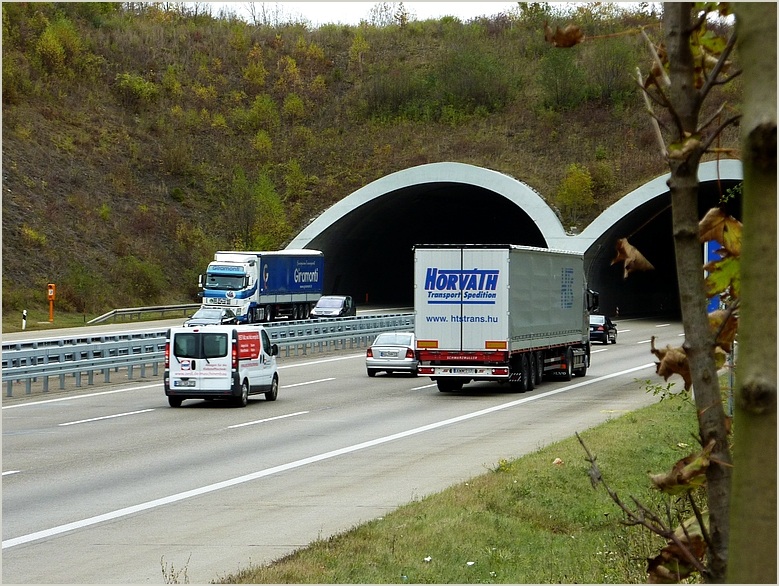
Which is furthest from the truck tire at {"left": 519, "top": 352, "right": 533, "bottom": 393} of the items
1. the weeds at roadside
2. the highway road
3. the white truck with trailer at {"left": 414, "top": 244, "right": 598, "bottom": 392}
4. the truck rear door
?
the weeds at roadside

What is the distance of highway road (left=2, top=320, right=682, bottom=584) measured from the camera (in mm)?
11547

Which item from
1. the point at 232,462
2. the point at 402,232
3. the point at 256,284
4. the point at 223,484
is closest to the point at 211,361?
the point at 232,462

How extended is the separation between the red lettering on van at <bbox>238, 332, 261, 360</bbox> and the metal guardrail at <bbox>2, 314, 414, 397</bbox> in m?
6.37

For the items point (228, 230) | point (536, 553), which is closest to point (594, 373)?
point (536, 553)

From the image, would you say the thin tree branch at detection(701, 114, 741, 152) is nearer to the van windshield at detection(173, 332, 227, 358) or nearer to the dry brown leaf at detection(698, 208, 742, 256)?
the dry brown leaf at detection(698, 208, 742, 256)

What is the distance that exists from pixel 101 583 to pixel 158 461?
27.7ft

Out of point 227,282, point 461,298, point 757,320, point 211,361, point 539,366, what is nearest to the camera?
point 757,320

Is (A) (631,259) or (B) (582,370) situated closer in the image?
(A) (631,259)

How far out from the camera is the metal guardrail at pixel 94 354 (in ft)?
97.5

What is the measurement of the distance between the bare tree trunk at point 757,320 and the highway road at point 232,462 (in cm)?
811

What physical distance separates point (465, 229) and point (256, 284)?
3013cm

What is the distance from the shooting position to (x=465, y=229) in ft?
280

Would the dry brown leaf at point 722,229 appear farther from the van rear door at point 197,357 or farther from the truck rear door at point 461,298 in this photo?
the truck rear door at point 461,298

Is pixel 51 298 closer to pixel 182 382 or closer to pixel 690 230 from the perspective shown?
pixel 182 382
